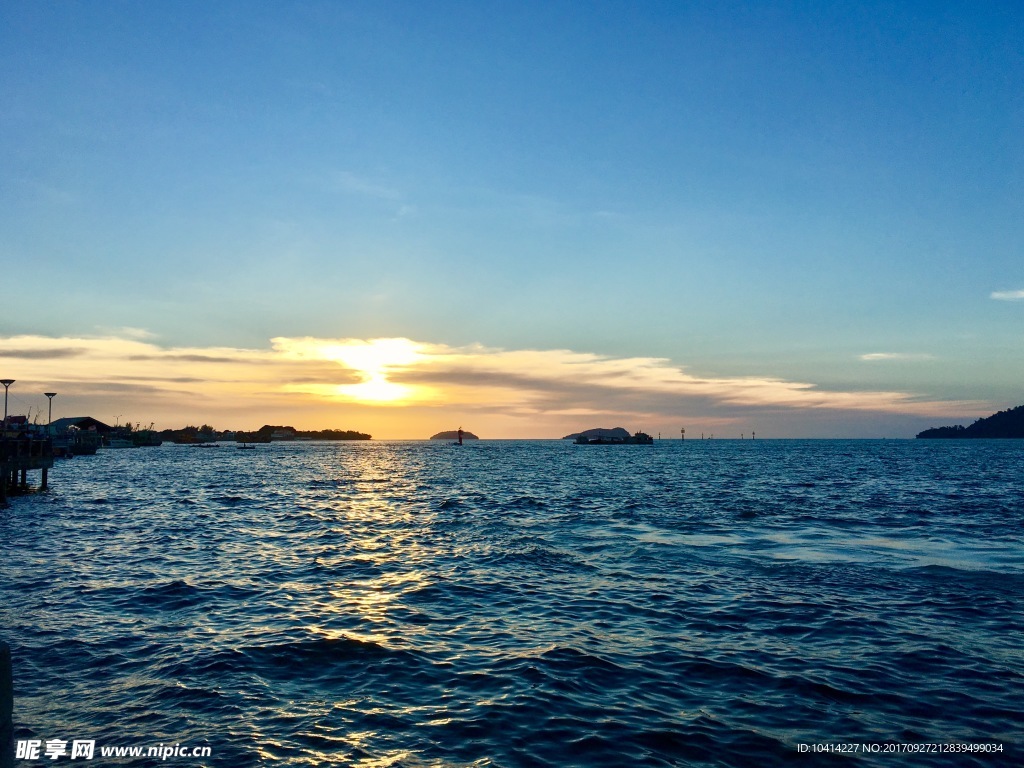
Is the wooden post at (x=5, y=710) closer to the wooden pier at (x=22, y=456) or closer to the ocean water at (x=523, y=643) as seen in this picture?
the ocean water at (x=523, y=643)

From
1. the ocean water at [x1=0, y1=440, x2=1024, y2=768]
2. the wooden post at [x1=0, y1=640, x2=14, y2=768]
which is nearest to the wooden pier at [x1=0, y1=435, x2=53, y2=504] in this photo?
the ocean water at [x1=0, y1=440, x2=1024, y2=768]

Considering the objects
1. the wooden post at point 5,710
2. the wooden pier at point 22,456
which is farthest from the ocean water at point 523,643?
the wooden pier at point 22,456

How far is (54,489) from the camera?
64125 mm

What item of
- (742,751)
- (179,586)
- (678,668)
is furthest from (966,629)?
(179,586)

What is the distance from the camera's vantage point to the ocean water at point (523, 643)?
10258 mm

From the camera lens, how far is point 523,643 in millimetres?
15227

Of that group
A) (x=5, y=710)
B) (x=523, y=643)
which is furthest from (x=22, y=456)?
(x=5, y=710)

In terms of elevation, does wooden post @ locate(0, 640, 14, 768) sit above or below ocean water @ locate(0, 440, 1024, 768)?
above

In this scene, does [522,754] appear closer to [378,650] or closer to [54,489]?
[378,650]

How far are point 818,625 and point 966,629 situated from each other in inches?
140

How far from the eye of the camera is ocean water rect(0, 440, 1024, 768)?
1026cm

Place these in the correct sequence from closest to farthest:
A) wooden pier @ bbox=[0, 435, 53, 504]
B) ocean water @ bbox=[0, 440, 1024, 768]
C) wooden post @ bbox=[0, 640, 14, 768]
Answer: wooden post @ bbox=[0, 640, 14, 768] → ocean water @ bbox=[0, 440, 1024, 768] → wooden pier @ bbox=[0, 435, 53, 504]

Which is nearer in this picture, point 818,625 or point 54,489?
point 818,625

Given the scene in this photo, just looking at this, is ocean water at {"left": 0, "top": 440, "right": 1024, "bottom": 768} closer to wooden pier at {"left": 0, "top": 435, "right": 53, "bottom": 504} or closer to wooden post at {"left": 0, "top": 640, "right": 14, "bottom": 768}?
wooden post at {"left": 0, "top": 640, "right": 14, "bottom": 768}
